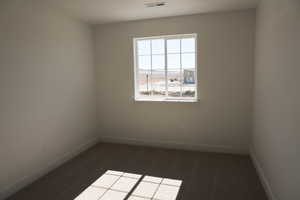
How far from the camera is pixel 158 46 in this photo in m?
3.89

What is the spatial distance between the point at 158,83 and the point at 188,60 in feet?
2.36

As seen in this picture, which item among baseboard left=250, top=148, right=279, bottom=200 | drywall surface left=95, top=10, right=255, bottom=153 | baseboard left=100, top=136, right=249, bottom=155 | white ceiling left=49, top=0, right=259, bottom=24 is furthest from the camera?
baseboard left=100, top=136, right=249, bottom=155

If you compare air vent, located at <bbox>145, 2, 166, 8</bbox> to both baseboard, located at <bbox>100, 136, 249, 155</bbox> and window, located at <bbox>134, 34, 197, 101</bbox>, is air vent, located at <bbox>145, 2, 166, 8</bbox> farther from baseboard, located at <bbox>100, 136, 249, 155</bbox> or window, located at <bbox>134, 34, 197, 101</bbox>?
baseboard, located at <bbox>100, 136, 249, 155</bbox>

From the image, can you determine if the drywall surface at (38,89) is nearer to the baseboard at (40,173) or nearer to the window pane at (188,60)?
the baseboard at (40,173)

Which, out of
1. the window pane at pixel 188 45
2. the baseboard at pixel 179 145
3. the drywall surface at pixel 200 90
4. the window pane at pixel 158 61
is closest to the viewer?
the drywall surface at pixel 200 90

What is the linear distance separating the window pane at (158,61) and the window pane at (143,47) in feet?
0.60

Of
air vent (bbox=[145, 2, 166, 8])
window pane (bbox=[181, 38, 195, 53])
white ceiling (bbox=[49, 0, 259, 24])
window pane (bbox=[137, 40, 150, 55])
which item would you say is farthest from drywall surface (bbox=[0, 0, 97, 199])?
window pane (bbox=[181, 38, 195, 53])

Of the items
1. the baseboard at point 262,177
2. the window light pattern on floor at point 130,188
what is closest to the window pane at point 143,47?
the window light pattern on floor at point 130,188

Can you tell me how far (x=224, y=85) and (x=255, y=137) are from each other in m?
0.96

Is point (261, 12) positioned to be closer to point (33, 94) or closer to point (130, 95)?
point (130, 95)

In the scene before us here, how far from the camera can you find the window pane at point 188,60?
3.69m

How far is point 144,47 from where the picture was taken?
3.97m

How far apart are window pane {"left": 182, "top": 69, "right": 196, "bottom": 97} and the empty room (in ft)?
0.06

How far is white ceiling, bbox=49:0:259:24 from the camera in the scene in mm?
2891
